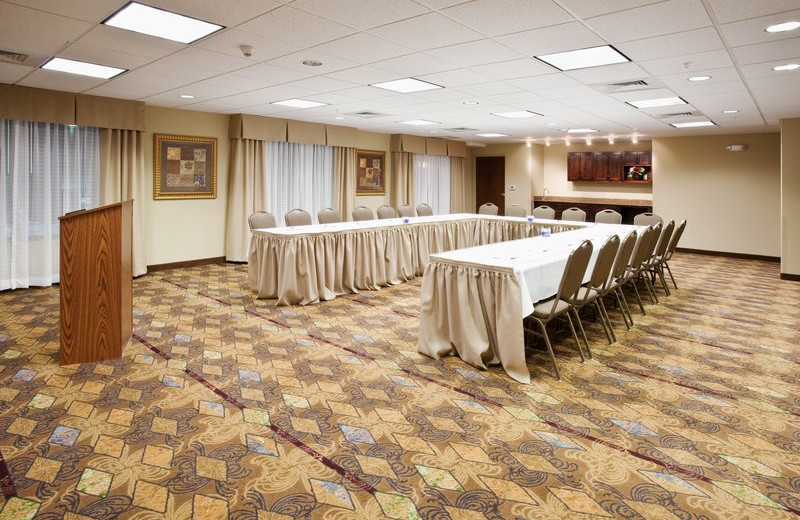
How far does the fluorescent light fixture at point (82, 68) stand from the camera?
4.82 m

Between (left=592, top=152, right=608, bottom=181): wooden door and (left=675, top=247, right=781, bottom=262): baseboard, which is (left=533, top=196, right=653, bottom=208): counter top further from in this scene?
(left=675, top=247, right=781, bottom=262): baseboard

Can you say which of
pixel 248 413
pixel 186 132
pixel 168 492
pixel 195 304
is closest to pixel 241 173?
pixel 186 132

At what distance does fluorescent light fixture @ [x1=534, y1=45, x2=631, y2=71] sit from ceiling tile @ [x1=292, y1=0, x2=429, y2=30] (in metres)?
1.59

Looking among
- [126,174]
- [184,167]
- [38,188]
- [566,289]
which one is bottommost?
[566,289]

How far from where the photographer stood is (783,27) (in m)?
3.44

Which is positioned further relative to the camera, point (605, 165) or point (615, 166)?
point (605, 165)

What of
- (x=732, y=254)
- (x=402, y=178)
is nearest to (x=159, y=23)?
(x=402, y=178)

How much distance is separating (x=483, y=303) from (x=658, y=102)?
448 cm

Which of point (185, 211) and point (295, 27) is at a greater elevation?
point (295, 27)

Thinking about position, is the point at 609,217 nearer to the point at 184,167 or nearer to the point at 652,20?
the point at 652,20

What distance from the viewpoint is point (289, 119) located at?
9.16 metres

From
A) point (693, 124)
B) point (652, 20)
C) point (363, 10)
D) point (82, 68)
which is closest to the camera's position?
point (363, 10)

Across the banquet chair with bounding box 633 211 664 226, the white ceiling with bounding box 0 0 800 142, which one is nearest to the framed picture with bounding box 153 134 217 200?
the white ceiling with bounding box 0 0 800 142

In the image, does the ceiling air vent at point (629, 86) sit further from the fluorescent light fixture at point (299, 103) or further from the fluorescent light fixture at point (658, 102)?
the fluorescent light fixture at point (299, 103)
